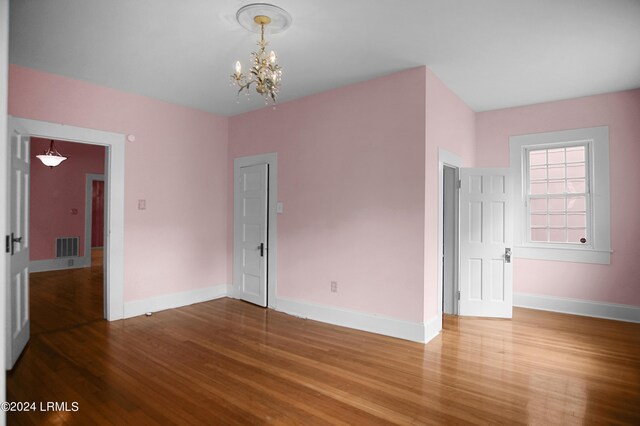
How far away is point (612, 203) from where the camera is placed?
14.9 feet

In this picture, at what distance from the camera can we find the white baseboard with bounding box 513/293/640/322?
4.43 m

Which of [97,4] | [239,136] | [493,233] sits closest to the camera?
[97,4]

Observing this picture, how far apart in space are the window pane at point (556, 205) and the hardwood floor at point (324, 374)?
153 cm

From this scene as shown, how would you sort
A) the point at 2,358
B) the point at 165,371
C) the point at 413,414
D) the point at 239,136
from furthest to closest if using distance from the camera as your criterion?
the point at 239,136
the point at 165,371
the point at 413,414
the point at 2,358

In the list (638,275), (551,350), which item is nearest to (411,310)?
(551,350)

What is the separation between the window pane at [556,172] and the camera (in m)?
4.97

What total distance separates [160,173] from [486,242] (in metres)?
Result: 4.43

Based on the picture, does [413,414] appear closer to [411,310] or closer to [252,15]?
[411,310]

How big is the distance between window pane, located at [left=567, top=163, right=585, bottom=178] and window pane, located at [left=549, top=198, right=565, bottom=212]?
35 centimetres

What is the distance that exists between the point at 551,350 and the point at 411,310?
1.37 meters

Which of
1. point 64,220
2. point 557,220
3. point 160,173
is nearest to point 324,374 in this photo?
point 160,173

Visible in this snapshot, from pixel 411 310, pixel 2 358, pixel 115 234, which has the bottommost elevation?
pixel 411 310

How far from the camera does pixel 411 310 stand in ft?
12.3

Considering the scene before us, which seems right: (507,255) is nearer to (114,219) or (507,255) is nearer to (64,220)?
(114,219)
